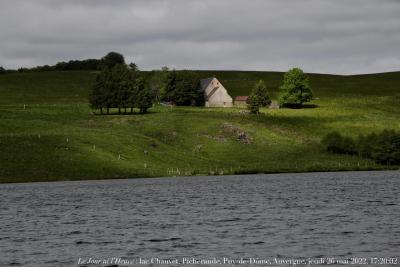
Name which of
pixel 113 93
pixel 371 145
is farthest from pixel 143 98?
pixel 371 145

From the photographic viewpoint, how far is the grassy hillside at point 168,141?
123812mm

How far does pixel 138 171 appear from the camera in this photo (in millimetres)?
123875

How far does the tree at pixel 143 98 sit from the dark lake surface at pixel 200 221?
81062mm

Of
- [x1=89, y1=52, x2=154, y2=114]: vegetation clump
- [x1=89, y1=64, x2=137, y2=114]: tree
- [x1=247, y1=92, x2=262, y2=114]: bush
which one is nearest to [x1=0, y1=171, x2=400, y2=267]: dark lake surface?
[x1=89, y1=64, x2=137, y2=114]: tree

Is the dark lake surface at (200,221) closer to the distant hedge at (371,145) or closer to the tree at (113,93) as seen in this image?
the distant hedge at (371,145)

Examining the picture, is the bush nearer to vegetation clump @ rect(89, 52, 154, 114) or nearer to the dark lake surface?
vegetation clump @ rect(89, 52, 154, 114)

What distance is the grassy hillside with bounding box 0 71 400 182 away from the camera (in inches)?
4875

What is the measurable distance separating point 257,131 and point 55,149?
1955 inches

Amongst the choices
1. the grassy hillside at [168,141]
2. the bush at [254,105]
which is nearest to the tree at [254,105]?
the bush at [254,105]

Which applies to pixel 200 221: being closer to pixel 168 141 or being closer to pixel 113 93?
pixel 168 141

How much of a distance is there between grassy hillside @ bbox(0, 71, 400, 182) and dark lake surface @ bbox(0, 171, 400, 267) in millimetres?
17451

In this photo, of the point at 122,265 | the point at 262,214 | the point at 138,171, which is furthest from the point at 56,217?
the point at 138,171

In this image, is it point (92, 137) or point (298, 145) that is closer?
point (92, 137)

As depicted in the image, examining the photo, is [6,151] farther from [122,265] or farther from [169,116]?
[122,265]
